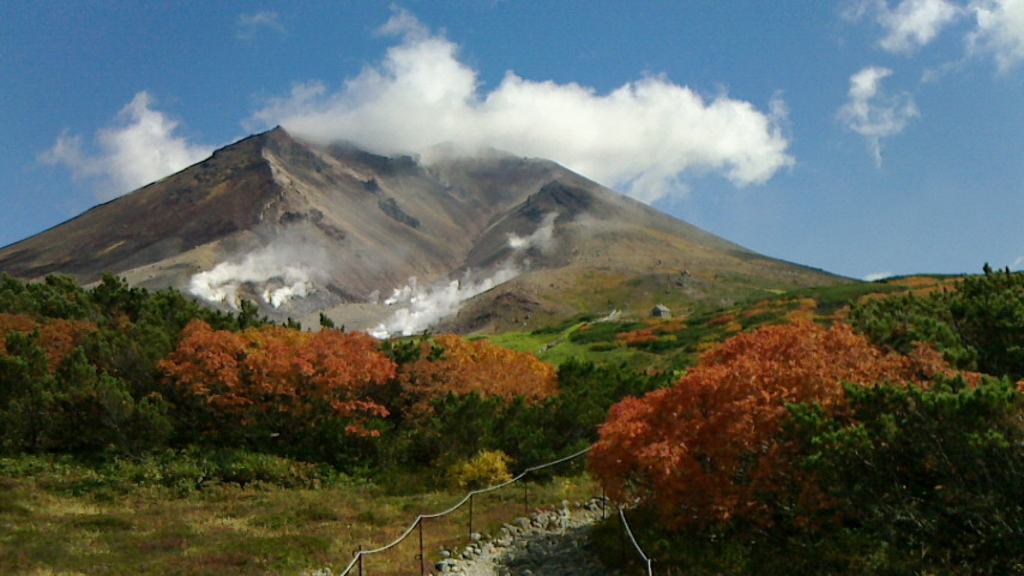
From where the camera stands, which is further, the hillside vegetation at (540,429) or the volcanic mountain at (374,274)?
the volcanic mountain at (374,274)

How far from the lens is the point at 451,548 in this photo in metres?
15.8

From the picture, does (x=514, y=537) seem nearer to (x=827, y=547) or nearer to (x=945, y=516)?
(x=827, y=547)

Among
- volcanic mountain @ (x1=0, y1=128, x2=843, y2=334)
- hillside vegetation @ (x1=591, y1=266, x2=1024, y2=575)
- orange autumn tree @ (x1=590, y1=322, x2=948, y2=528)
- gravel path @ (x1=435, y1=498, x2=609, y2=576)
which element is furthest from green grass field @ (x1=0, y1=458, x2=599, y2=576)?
volcanic mountain @ (x1=0, y1=128, x2=843, y2=334)

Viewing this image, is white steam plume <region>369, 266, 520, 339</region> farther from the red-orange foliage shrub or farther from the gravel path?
the gravel path


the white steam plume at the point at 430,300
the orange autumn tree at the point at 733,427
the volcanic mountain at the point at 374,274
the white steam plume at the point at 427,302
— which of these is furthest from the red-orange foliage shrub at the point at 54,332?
the white steam plume at the point at 430,300

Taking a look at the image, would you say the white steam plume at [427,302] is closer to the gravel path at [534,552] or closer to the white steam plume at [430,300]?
the white steam plume at [430,300]

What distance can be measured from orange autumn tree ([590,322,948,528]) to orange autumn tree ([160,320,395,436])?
12447mm

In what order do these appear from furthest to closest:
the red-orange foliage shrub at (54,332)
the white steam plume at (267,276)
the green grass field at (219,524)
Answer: the white steam plume at (267,276) → the red-orange foliage shrub at (54,332) → the green grass field at (219,524)

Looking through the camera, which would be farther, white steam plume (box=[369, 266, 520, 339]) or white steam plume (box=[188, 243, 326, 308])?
white steam plume (box=[188, 243, 326, 308])

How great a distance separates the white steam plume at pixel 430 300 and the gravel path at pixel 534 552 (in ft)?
354

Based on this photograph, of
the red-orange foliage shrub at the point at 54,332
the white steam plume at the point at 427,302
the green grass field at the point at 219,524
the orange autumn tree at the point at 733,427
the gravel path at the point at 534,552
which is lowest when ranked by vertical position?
the gravel path at the point at 534,552

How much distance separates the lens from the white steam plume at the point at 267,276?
144375mm

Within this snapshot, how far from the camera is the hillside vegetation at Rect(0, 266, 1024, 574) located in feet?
36.9

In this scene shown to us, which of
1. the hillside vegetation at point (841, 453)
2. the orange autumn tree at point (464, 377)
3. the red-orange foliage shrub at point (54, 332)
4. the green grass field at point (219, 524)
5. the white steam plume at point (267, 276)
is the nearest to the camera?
the hillside vegetation at point (841, 453)
